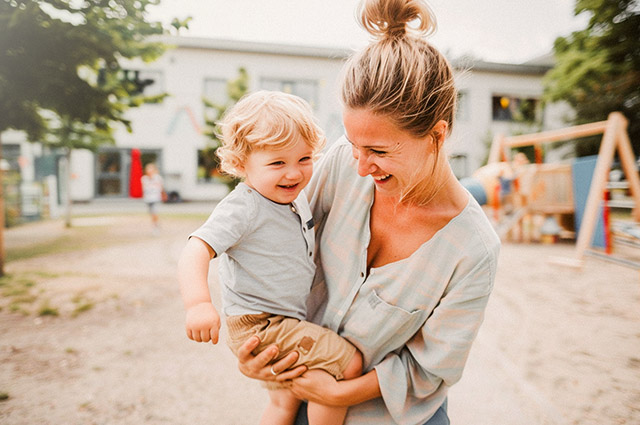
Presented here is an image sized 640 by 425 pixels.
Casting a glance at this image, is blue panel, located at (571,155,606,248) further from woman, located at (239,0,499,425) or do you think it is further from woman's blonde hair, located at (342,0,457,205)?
woman's blonde hair, located at (342,0,457,205)

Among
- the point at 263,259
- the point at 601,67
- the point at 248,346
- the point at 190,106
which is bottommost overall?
the point at 248,346

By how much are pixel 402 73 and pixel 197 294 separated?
81 centimetres

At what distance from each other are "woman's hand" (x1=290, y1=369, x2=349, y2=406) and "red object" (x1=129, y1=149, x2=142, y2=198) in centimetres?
1407

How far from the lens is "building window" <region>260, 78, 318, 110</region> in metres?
16.8

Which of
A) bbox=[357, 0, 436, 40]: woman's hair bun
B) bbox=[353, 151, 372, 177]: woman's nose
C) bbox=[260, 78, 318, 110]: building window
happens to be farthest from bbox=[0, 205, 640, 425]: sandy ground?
bbox=[260, 78, 318, 110]: building window

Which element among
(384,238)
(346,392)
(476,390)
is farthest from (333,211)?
(476,390)

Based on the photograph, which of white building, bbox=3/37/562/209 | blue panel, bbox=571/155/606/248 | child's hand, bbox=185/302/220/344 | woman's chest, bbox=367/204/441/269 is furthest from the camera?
white building, bbox=3/37/562/209

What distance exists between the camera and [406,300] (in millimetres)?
1257

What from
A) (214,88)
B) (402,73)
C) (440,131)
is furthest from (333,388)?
(214,88)

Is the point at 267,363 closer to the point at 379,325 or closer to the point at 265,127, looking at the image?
the point at 379,325

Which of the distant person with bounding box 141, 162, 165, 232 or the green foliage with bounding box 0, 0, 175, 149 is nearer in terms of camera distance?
the green foliage with bounding box 0, 0, 175, 149

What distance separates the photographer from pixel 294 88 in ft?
56.0

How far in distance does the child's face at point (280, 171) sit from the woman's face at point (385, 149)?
0.23m

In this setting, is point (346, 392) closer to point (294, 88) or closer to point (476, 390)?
point (476, 390)
